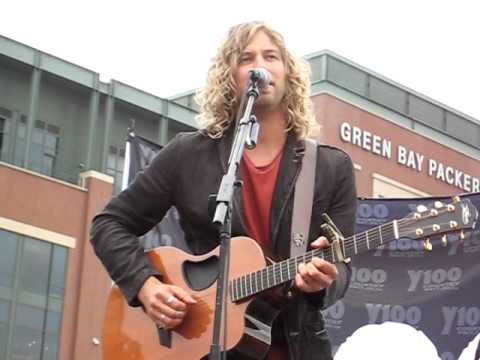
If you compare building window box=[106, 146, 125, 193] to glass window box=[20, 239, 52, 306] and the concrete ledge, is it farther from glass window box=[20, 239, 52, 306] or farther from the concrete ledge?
A: glass window box=[20, 239, 52, 306]

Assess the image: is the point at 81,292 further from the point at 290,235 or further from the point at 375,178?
the point at 290,235

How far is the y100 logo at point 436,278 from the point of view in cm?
760

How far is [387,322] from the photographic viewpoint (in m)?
7.71

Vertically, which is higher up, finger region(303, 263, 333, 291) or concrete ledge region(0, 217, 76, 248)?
concrete ledge region(0, 217, 76, 248)

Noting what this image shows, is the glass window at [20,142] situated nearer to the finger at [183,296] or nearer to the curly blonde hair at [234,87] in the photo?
the curly blonde hair at [234,87]

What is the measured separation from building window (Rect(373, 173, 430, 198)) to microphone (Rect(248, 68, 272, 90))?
25.1 meters

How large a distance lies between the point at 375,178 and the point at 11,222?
9697mm

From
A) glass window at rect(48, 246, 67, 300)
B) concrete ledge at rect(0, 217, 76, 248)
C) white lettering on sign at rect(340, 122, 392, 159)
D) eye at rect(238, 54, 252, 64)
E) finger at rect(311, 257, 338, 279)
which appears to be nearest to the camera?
finger at rect(311, 257, 338, 279)

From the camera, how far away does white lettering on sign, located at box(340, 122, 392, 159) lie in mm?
28984

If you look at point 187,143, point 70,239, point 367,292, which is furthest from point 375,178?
point 187,143

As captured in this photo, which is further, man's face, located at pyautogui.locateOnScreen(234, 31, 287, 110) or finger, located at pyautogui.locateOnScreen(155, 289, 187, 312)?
man's face, located at pyautogui.locateOnScreen(234, 31, 287, 110)

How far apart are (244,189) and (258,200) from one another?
0.25 ft

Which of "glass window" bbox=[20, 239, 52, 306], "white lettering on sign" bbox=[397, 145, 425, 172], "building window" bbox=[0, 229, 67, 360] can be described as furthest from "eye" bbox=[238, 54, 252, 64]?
"white lettering on sign" bbox=[397, 145, 425, 172]

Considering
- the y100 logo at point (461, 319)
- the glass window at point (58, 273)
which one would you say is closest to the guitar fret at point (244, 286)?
the y100 logo at point (461, 319)
